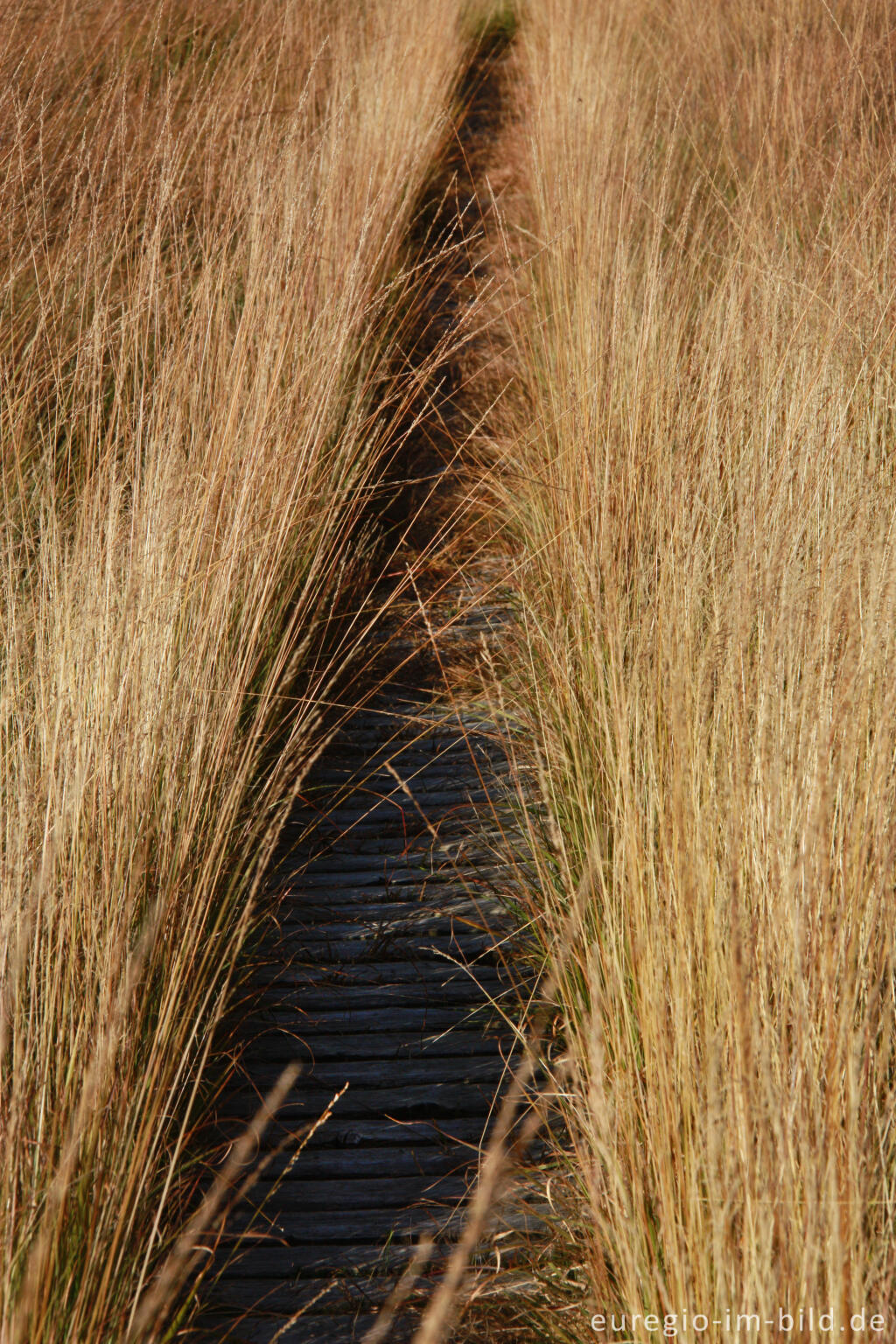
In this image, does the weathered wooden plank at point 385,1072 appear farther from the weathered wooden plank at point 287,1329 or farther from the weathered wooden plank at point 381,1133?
the weathered wooden plank at point 287,1329

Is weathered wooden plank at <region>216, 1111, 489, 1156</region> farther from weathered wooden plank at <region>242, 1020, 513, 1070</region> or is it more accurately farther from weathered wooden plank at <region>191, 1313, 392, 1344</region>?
weathered wooden plank at <region>191, 1313, 392, 1344</region>

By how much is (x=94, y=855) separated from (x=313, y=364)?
1.39 m

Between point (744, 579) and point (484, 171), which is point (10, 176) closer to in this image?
point (744, 579)

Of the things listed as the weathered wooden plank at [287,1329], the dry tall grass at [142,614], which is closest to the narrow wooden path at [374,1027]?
the weathered wooden plank at [287,1329]

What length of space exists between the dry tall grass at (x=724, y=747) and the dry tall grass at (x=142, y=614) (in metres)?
0.49

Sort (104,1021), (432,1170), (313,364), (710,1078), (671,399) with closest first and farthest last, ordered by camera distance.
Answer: (710,1078)
(104,1021)
(432,1170)
(671,399)
(313,364)

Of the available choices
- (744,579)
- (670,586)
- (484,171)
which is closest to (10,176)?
(670,586)

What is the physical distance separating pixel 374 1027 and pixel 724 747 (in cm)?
82

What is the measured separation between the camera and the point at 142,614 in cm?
183

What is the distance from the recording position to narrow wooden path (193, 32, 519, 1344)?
1.53m

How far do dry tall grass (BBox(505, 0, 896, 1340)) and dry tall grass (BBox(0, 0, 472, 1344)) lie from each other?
0.49m

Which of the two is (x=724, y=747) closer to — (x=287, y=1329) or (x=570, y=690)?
(x=570, y=690)

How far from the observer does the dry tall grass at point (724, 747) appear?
1.11m

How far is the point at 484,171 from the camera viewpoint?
18.6 ft
